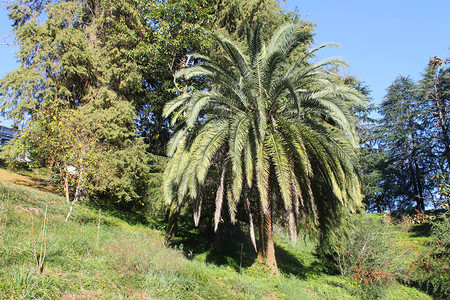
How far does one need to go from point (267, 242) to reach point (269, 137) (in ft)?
12.4

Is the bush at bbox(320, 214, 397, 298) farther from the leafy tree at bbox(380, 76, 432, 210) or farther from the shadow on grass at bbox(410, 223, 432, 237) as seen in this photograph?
the leafy tree at bbox(380, 76, 432, 210)

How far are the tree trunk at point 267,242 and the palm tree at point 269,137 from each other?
0.11 ft

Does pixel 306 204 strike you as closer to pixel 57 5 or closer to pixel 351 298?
pixel 351 298

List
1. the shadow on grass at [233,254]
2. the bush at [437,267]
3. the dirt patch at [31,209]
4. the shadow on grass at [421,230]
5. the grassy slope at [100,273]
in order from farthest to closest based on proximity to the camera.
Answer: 1. the shadow on grass at [421,230]
2. the bush at [437,267]
3. the shadow on grass at [233,254]
4. the dirt patch at [31,209]
5. the grassy slope at [100,273]

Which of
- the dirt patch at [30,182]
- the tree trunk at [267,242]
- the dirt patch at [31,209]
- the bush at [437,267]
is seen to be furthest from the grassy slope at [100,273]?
the dirt patch at [30,182]

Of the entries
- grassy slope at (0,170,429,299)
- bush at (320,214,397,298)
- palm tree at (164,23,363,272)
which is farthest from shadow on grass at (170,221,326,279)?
palm tree at (164,23,363,272)

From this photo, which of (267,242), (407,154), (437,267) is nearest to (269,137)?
(267,242)

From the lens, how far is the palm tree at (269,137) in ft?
29.9

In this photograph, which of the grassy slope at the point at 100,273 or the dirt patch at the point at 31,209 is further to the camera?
the dirt patch at the point at 31,209

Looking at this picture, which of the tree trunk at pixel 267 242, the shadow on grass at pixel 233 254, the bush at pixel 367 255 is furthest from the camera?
the shadow on grass at pixel 233 254

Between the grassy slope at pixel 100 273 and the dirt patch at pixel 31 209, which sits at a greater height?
the dirt patch at pixel 31 209

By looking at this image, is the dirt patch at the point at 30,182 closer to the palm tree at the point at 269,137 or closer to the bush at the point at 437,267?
the palm tree at the point at 269,137

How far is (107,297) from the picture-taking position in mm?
4980

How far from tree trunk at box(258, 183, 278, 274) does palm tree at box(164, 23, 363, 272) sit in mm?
34
